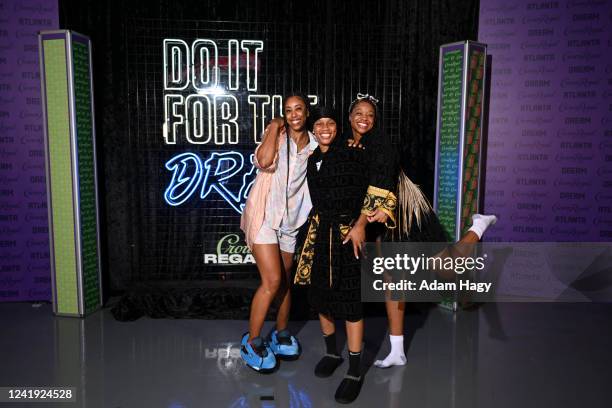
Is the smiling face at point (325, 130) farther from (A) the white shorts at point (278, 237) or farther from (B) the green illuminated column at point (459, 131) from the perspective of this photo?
(B) the green illuminated column at point (459, 131)

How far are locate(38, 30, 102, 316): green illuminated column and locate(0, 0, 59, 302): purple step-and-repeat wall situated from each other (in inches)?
19.3

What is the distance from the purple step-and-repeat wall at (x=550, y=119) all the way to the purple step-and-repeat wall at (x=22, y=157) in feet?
13.2

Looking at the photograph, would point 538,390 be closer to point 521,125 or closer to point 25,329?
point 521,125

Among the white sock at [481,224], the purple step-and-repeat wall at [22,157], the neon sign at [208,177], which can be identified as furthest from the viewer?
the neon sign at [208,177]

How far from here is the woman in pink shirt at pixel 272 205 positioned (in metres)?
3.05

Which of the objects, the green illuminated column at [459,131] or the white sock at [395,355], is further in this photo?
the green illuminated column at [459,131]

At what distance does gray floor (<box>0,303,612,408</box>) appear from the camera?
9.22 ft

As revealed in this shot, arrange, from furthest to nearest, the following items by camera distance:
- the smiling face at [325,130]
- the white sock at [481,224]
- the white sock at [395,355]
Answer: the white sock at [481,224] < the white sock at [395,355] < the smiling face at [325,130]

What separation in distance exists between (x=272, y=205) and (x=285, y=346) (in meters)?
0.96

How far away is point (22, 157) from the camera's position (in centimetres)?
437

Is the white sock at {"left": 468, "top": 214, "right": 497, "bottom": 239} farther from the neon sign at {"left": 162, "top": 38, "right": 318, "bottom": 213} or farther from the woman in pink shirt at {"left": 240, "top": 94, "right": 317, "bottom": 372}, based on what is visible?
the neon sign at {"left": 162, "top": 38, "right": 318, "bottom": 213}

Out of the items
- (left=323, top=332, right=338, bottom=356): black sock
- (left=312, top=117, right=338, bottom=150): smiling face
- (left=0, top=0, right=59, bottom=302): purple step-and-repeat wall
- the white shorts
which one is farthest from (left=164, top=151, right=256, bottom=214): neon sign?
(left=323, top=332, right=338, bottom=356): black sock

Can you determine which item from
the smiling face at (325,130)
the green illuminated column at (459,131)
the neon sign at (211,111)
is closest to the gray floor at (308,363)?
the green illuminated column at (459,131)

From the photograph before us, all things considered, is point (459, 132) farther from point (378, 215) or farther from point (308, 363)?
point (308, 363)
